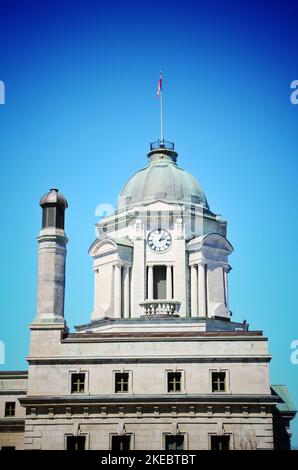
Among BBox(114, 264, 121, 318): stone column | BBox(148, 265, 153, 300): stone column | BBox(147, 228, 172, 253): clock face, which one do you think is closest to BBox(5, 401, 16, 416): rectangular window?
BBox(114, 264, 121, 318): stone column

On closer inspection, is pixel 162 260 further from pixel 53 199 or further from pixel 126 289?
pixel 53 199

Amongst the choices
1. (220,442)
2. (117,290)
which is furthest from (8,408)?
(220,442)

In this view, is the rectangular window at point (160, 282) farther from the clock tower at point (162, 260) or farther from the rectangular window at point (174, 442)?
the rectangular window at point (174, 442)

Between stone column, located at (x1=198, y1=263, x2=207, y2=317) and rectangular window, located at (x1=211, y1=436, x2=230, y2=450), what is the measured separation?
17405 mm

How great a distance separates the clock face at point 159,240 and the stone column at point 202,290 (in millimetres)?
3719

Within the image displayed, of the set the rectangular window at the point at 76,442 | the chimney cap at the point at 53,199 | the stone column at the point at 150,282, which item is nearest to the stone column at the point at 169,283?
the stone column at the point at 150,282

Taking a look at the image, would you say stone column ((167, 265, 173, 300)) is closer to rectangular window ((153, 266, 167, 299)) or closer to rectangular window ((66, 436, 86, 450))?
rectangular window ((153, 266, 167, 299))

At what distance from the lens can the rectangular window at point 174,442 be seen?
53.0 meters

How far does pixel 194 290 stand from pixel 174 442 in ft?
65.4
